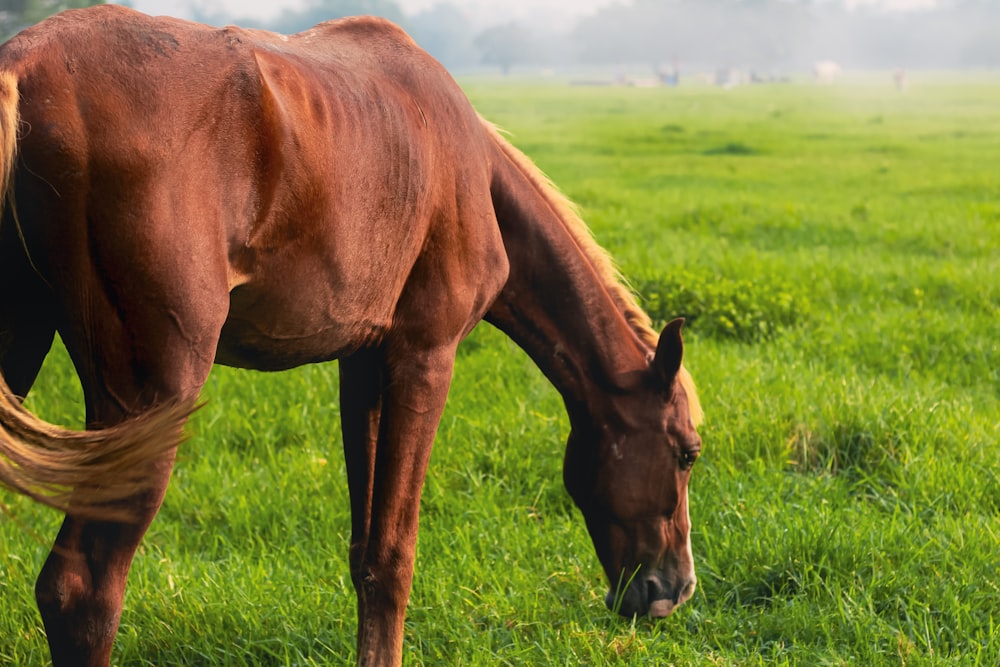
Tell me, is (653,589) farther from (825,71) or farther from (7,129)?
(825,71)

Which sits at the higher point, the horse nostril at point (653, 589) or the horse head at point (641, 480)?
the horse head at point (641, 480)

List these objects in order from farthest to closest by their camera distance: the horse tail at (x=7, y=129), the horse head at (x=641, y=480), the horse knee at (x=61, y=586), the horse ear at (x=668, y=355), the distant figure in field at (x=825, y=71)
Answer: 1. the distant figure in field at (x=825, y=71)
2. the horse head at (x=641, y=480)
3. the horse ear at (x=668, y=355)
4. the horse knee at (x=61, y=586)
5. the horse tail at (x=7, y=129)

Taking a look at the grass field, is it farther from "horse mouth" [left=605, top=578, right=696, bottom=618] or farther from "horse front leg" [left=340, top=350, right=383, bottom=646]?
"horse front leg" [left=340, top=350, right=383, bottom=646]

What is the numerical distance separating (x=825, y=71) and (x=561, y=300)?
14941 cm

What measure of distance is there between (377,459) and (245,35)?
108 centimetres

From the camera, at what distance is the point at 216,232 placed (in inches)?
78.0

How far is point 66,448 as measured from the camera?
1871 mm

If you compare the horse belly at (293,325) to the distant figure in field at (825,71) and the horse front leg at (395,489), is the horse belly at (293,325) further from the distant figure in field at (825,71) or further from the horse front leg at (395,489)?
the distant figure in field at (825,71)

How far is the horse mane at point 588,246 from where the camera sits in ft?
9.90

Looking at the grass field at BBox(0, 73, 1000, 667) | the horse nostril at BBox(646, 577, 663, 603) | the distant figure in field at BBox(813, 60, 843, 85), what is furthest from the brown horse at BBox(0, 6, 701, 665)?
the distant figure in field at BBox(813, 60, 843, 85)

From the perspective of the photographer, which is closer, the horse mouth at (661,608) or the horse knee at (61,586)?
the horse knee at (61,586)

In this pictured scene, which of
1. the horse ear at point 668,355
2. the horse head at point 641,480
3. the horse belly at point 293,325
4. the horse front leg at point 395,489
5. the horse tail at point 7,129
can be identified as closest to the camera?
the horse tail at point 7,129

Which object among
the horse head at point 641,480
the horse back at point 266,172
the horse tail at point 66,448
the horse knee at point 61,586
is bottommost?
the horse head at point 641,480

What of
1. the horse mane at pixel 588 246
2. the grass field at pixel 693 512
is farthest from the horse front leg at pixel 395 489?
the horse mane at pixel 588 246
